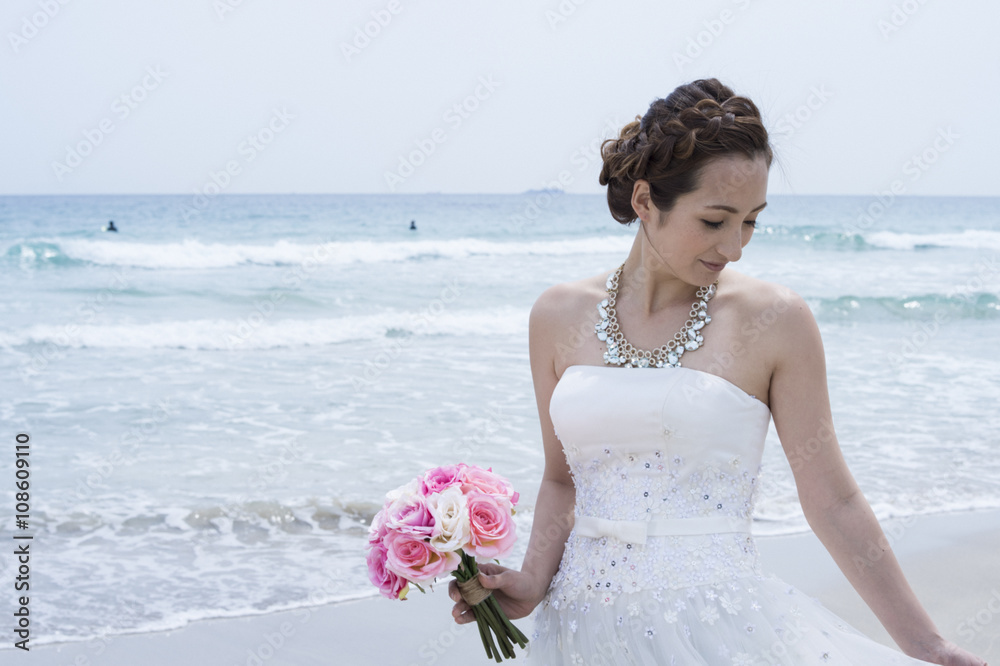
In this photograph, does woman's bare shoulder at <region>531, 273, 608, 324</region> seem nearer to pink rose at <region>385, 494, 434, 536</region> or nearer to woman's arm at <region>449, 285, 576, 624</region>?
woman's arm at <region>449, 285, 576, 624</region>

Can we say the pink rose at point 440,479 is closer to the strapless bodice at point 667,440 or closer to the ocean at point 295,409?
the strapless bodice at point 667,440

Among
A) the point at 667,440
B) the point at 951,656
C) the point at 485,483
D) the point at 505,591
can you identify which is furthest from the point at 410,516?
the point at 951,656

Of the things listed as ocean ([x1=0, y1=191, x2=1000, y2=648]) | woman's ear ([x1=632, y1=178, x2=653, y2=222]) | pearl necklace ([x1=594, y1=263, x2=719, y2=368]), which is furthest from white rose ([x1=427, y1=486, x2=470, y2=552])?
ocean ([x1=0, y1=191, x2=1000, y2=648])

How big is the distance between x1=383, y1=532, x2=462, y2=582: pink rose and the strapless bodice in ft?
1.57

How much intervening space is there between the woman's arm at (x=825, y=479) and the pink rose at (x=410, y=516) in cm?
85

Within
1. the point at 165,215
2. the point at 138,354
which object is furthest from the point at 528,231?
the point at 138,354

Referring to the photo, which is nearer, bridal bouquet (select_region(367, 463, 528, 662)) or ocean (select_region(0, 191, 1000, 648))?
bridal bouquet (select_region(367, 463, 528, 662))

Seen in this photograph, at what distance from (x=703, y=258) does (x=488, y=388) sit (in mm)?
7649

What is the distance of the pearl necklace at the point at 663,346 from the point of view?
2297 millimetres

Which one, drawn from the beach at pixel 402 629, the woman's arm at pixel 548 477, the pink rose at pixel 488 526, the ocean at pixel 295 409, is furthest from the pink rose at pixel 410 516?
the ocean at pixel 295 409

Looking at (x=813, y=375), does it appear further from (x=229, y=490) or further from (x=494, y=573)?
(x=229, y=490)

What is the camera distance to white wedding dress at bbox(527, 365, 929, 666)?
211 cm

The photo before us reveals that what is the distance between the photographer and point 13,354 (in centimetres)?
1227

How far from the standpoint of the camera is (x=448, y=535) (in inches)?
78.9
